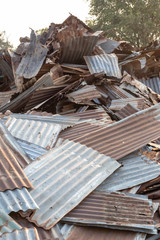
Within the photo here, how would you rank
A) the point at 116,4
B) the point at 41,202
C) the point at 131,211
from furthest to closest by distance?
the point at 116,4
the point at 131,211
the point at 41,202

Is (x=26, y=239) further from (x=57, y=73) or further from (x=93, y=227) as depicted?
(x=57, y=73)

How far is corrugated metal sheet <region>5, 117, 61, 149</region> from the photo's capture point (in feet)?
9.45

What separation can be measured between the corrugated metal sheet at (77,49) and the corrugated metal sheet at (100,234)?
13.4 ft

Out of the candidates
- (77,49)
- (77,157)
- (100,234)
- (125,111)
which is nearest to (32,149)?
(77,157)

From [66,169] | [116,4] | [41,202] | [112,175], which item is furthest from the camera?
[116,4]

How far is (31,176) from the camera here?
7.41ft

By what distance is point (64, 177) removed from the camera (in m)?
2.30

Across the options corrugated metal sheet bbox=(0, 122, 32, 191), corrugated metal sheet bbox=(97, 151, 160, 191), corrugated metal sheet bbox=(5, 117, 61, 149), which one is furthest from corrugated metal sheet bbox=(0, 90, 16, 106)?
corrugated metal sheet bbox=(97, 151, 160, 191)

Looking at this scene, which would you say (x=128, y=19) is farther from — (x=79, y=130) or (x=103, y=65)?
(x=79, y=130)

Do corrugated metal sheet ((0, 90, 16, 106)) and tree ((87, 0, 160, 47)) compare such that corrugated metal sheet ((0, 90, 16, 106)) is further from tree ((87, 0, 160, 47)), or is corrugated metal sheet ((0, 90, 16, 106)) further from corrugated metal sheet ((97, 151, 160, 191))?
tree ((87, 0, 160, 47))

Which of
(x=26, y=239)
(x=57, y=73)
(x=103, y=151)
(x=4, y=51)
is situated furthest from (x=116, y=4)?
(x=26, y=239)

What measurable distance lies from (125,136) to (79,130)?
1.98 feet

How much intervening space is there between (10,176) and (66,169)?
56cm

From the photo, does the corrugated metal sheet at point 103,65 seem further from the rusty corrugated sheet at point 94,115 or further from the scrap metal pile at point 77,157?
the rusty corrugated sheet at point 94,115
